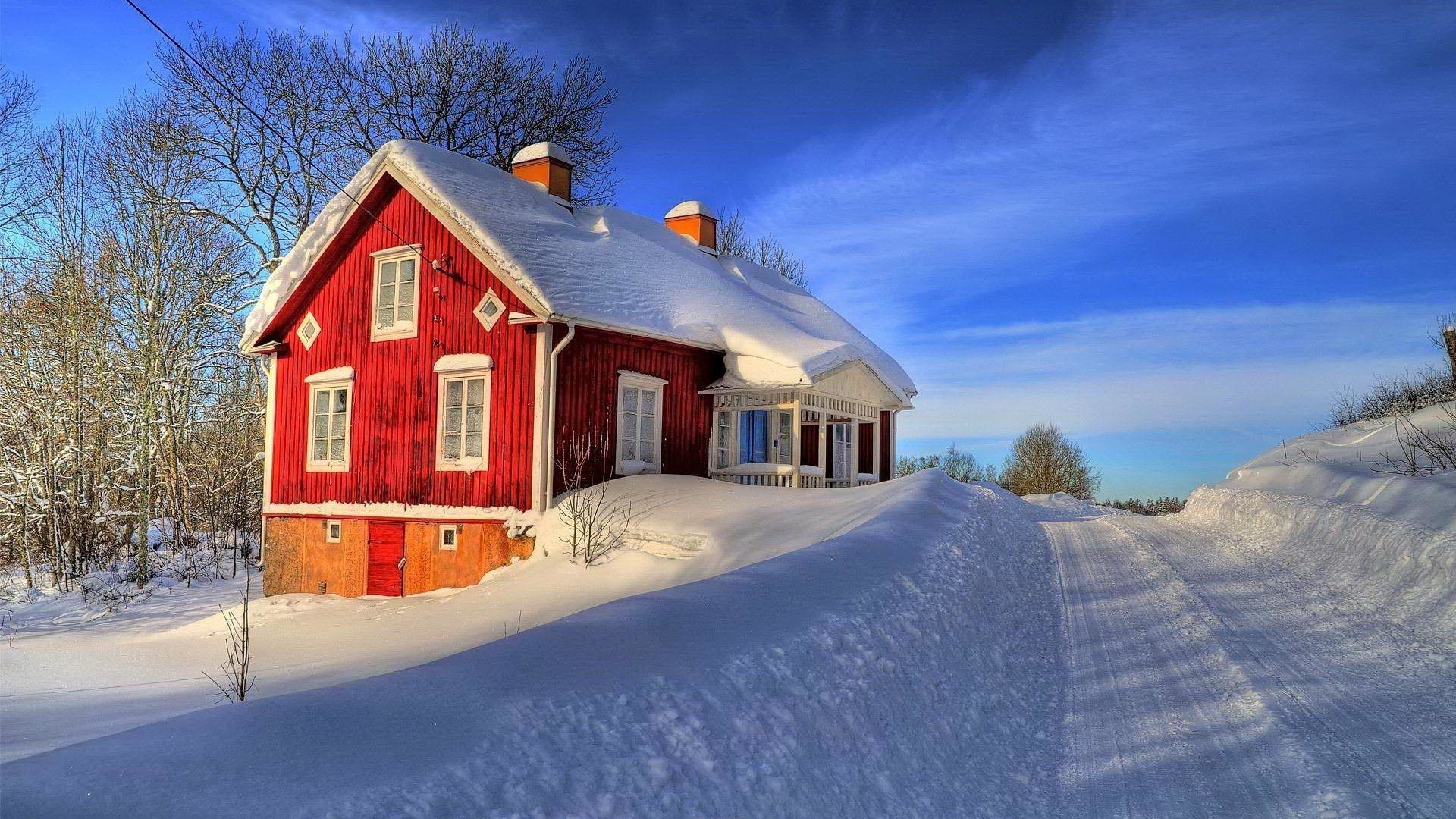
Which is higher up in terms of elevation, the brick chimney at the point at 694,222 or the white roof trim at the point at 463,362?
the brick chimney at the point at 694,222

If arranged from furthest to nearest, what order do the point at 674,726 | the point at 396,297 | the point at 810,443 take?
the point at 810,443 → the point at 396,297 → the point at 674,726

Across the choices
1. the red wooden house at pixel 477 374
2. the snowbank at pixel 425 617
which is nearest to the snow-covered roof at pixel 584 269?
the red wooden house at pixel 477 374

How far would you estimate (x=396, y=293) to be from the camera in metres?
14.6

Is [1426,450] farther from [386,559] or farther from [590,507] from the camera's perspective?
[386,559]

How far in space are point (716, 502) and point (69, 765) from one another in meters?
9.46

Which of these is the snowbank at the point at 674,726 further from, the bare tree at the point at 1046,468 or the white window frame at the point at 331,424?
the bare tree at the point at 1046,468

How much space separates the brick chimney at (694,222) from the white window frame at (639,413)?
7356 millimetres

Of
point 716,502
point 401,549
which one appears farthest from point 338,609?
point 716,502

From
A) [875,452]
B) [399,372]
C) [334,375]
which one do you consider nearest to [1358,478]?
[875,452]

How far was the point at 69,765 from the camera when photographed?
8.85 ft

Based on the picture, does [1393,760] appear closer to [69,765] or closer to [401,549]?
[69,765]

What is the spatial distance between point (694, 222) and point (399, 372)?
30.3 ft

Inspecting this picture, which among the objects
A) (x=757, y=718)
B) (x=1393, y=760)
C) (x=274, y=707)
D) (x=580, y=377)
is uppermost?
(x=580, y=377)

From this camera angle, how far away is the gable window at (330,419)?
15.0 meters
